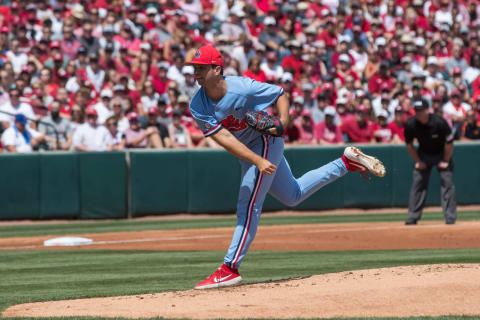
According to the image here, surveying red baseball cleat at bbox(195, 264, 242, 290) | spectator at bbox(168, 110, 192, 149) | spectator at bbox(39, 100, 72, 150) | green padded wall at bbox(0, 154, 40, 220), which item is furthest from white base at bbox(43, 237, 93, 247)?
red baseball cleat at bbox(195, 264, 242, 290)

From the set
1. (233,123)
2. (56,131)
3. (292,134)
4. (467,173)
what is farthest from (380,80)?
(233,123)

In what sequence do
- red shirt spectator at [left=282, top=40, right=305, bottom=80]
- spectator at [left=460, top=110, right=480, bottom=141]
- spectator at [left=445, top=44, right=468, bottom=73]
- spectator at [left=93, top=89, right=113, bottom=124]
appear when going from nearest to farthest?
spectator at [left=93, top=89, right=113, bottom=124], spectator at [left=460, top=110, right=480, bottom=141], red shirt spectator at [left=282, top=40, right=305, bottom=80], spectator at [left=445, top=44, right=468, bottom=73]

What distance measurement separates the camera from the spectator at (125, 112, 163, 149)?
17.0 metres

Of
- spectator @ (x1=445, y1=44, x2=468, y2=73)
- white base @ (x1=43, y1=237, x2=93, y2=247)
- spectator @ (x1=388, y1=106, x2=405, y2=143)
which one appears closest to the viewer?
white base @ (x1=43, y1=237, x2=93, y2=247)

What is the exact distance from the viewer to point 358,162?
312 inches

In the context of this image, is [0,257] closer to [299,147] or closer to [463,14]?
[299,147]

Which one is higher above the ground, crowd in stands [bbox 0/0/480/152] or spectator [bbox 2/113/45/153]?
crowd in stands [bbox 0/0/480/152]

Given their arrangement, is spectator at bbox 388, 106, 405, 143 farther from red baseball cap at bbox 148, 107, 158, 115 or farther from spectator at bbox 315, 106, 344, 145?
red baseball cap at bbox 148, 107, 158, 115

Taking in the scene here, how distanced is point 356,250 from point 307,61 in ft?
29.4

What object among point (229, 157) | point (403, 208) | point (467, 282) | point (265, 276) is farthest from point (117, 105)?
point (467, 282)

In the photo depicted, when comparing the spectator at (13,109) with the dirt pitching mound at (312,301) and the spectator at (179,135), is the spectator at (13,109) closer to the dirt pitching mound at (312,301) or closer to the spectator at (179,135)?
the spectator at (179,135)

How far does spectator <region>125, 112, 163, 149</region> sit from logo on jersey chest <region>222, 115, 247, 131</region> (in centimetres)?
968

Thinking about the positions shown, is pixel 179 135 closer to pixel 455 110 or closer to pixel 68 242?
pixel 68 242

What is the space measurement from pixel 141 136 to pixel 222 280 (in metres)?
10.0
